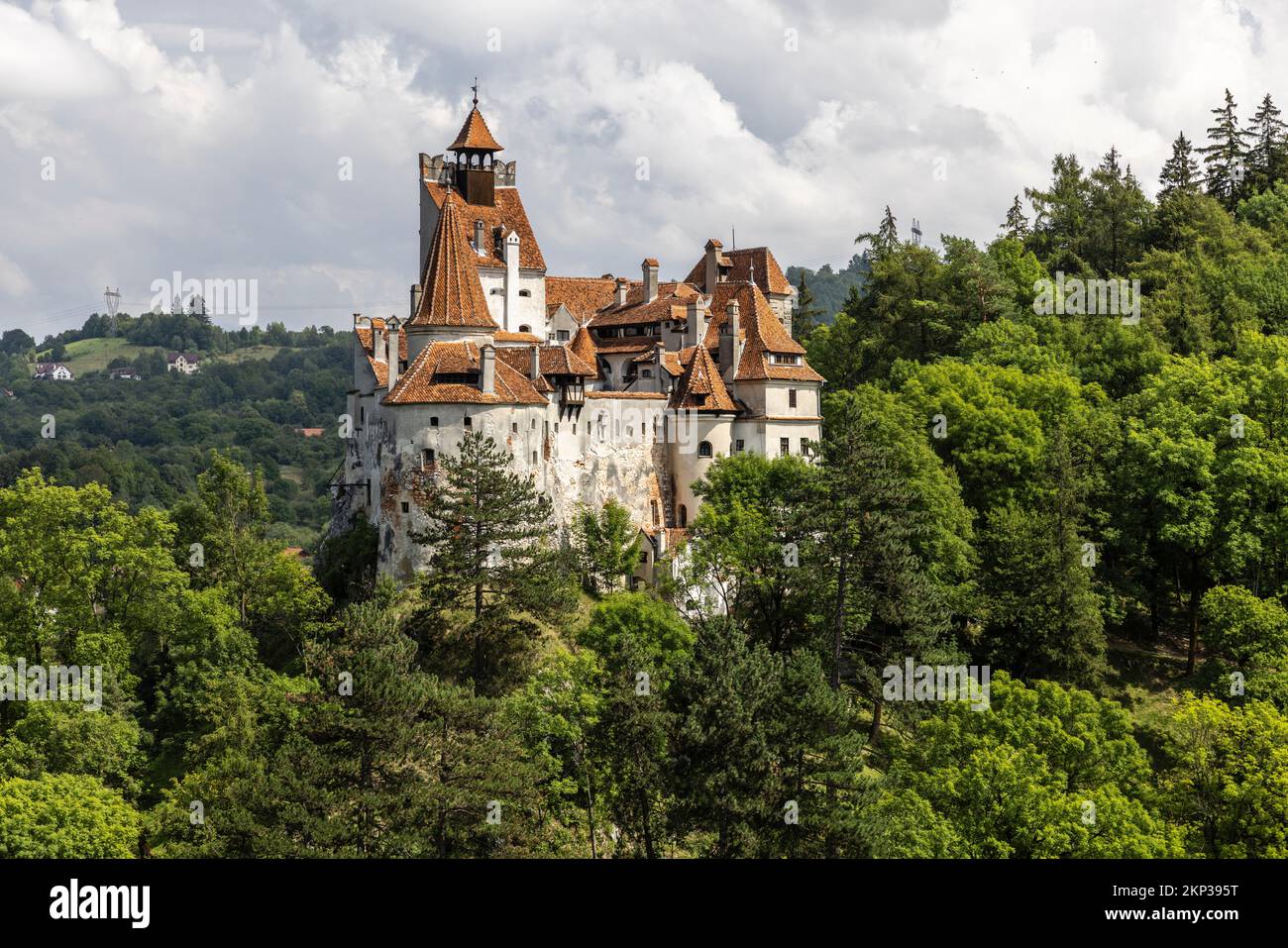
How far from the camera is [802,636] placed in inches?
2422

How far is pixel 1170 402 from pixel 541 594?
108ft

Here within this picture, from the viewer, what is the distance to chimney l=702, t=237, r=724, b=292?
254 feet

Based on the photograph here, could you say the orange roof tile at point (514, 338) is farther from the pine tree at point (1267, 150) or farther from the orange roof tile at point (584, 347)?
the pine tree at point (1267, 150)

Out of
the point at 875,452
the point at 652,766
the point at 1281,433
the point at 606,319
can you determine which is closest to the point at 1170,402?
the point at 1281,433

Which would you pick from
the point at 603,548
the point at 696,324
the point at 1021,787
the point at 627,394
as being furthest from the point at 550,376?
the point at 1021,787

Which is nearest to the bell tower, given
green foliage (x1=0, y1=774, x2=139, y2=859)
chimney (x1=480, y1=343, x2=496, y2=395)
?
chimney (x1=480, y1=343, x2=496, y2=395)

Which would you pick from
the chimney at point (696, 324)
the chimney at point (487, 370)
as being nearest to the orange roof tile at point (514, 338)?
the chimney at point (487, 370)

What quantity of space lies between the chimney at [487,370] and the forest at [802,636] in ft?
7.88

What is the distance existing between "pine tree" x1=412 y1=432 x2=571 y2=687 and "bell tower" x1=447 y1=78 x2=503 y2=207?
18.7m

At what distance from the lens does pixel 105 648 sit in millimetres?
60906

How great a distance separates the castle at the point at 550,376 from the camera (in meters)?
59.9

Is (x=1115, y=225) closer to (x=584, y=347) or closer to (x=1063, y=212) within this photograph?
(x=1063, y=212)

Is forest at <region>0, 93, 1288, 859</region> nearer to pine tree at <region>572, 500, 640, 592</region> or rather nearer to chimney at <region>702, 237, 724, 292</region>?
pine tree at <region>572, 500, 640, 592</region>
